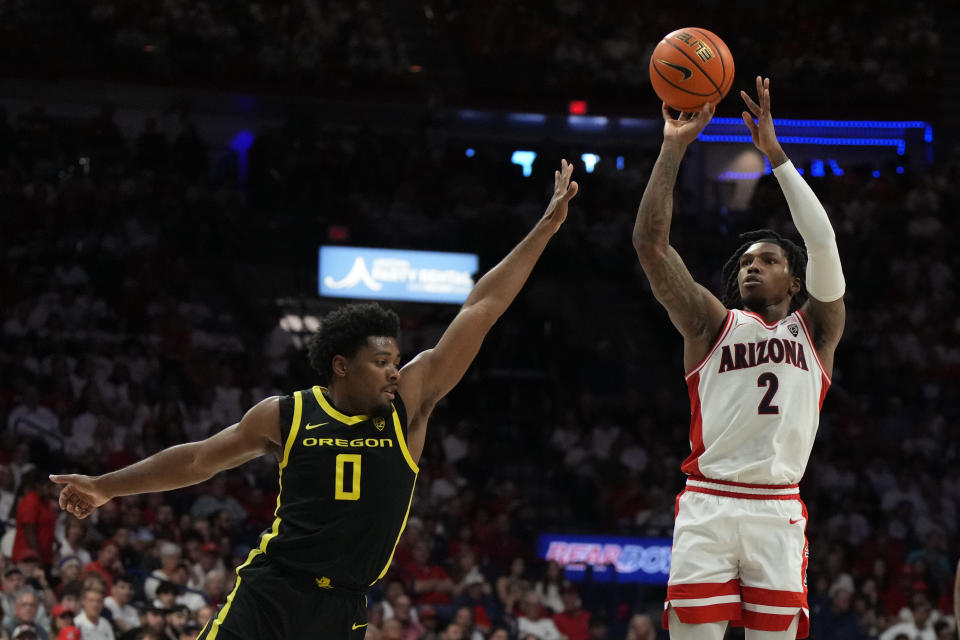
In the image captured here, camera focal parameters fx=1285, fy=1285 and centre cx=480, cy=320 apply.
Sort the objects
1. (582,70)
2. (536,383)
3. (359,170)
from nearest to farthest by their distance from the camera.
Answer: (536,383) → (359,170) → (582,70)

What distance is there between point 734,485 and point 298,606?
1.79 m

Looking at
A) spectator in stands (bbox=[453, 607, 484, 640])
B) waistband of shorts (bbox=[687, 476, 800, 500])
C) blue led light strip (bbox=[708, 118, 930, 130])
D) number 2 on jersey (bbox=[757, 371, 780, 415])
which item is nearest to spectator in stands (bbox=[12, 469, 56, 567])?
spectator in stands (bbox=[453, 607, 484, 640])

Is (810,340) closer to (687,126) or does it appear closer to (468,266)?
(687,126)

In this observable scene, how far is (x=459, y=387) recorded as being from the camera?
17.7 meters

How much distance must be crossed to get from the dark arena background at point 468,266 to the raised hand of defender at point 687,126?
660 centimetres

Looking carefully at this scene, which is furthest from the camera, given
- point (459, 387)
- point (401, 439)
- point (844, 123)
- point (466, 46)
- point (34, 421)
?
point (844, 123)

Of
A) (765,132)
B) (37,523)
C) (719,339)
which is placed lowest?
(37,523)

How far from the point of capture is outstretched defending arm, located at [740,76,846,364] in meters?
5.22

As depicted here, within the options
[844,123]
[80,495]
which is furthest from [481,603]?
[844,123]

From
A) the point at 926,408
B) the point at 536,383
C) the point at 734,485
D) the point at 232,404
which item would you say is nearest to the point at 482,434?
the point at 536,383

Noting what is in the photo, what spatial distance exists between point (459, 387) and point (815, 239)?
12678 mm

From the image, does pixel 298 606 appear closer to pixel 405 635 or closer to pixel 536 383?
pixel 405 635

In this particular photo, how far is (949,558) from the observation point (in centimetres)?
1516

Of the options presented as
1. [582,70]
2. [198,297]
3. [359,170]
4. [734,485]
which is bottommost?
[734,485]
